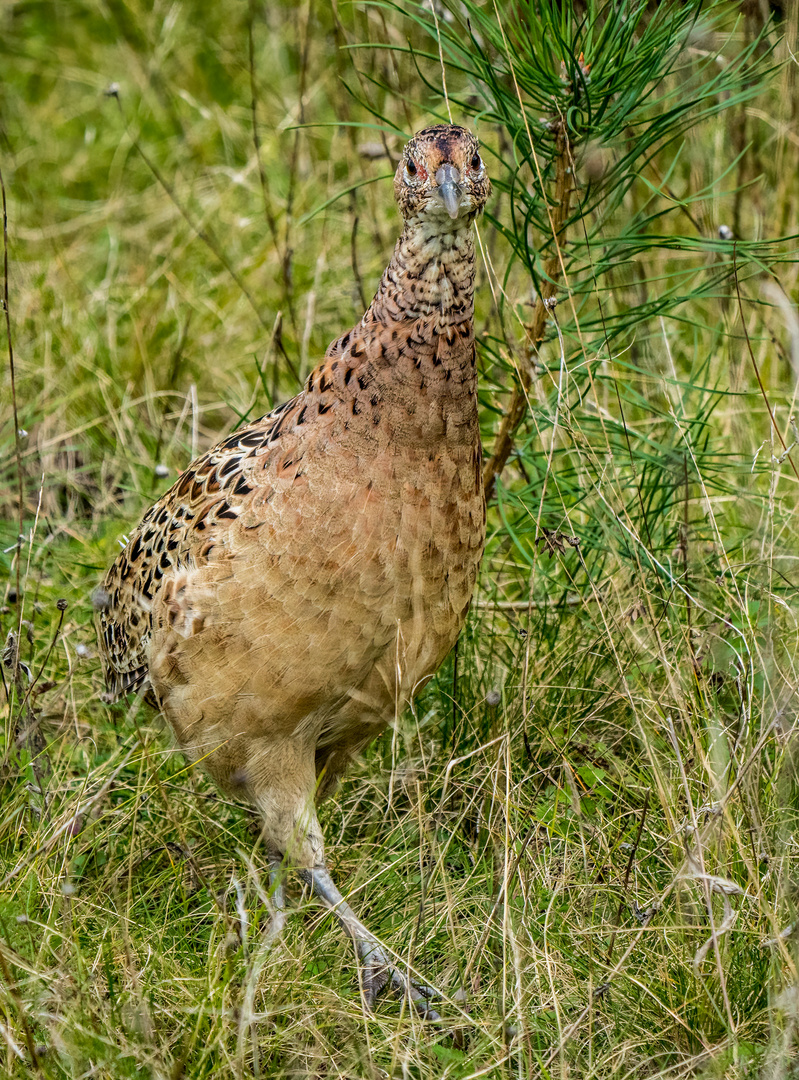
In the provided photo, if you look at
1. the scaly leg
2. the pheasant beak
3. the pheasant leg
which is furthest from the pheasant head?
the pheasant leg

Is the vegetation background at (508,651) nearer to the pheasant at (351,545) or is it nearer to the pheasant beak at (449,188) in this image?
the pheasant at (351,545)

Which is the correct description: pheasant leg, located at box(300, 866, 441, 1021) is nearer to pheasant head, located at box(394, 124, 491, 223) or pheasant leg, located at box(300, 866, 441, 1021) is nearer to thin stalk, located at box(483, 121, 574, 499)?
thin stalk, located at box(483, 121, 574, 499)

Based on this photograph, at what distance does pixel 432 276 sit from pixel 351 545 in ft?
2.13

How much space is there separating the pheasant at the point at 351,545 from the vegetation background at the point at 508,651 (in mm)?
252

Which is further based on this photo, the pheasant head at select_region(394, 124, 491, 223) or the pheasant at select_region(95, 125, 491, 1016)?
the pheasant at select_region(95, 125, 491, 1016)

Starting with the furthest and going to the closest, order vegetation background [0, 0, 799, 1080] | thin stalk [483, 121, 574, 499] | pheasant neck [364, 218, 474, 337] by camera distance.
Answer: thin stalk [483, 121, 574, 499] < pheasant neck [364, 218, 474, 337] < vegetation background [0, 0, 799, 1080]

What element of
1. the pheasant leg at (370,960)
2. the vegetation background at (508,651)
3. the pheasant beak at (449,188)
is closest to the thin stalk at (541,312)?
the vegetation background at (508,651)

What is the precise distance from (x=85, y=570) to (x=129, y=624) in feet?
3.66

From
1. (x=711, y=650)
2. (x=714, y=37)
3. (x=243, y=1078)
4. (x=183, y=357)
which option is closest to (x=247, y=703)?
(x=243, y=1078)

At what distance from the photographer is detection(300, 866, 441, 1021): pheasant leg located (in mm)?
2902

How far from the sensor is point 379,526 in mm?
2857

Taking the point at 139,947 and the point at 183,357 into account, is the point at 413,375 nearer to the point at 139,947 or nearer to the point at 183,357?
the point at 139,947

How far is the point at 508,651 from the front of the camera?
3.87 meters

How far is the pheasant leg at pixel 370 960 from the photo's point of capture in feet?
9.52
